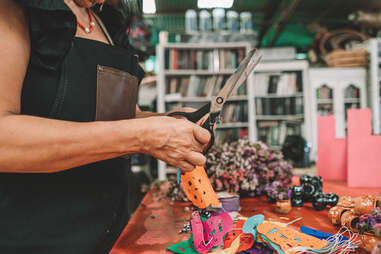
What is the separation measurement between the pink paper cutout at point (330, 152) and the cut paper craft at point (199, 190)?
90 centimetres

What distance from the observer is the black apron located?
594 millimetres

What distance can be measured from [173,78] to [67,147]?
3895 mm

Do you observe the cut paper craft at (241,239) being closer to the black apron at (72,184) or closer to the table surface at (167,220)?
the table surface at (167,220)

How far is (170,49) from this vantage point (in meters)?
4.21

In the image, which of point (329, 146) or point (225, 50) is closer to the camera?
point (329, 146)

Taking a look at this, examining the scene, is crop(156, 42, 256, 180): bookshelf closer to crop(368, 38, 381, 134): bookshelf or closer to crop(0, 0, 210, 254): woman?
crop(368, 38, 381, 134): bookshelf

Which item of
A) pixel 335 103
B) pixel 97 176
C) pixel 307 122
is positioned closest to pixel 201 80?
pixel 307 122

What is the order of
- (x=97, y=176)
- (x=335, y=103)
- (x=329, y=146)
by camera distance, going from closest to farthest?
1. (x=97, y=176)
2. (x=329, y=146)
3. (x=335, y=103)

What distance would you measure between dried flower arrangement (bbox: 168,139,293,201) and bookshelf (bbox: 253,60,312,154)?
357 cm

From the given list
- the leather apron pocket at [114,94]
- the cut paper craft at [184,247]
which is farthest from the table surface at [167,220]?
the leather apron pocket at [114,94]

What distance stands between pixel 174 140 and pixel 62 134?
235 mm

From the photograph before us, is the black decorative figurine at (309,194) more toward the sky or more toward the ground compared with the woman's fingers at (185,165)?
more toward the ground

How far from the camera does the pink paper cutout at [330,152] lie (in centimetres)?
133

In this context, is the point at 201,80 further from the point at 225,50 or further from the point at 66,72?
the point at 66,72
